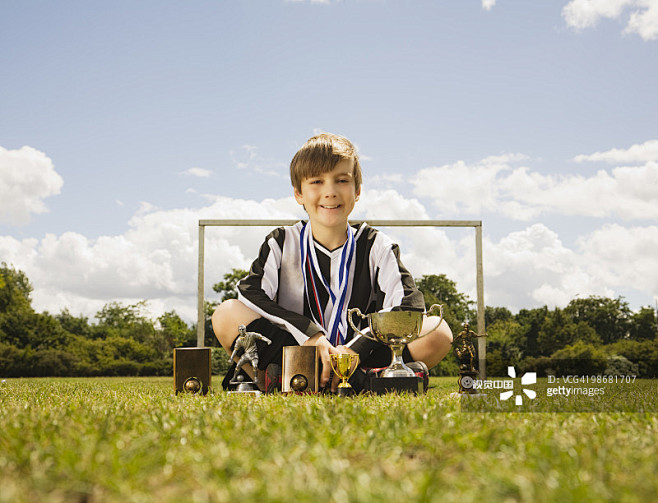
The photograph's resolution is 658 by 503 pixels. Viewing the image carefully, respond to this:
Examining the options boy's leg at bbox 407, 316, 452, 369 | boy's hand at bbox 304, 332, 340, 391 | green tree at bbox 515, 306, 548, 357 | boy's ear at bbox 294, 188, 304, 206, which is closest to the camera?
boy's hand at bbox 304, 332, 340, 391

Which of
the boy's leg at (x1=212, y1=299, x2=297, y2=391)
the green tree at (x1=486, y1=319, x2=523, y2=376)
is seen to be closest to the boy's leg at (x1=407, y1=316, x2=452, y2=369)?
the boy's leg at (x1=212, y1=299, x2=297, y2=391)

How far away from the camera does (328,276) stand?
4.29 m

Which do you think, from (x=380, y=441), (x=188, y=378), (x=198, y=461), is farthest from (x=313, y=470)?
(x=188, y=378)

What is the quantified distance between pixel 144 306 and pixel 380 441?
72.1 feet

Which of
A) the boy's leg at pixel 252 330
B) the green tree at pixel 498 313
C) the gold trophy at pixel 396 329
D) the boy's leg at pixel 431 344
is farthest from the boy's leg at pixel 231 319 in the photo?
the green tree at pixel 498 313

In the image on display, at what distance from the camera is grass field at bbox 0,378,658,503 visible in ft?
3.61

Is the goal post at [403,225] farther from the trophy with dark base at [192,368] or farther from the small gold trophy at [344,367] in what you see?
the small gold trophy at [344,367]

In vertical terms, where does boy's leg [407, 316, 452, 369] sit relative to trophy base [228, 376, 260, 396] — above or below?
above

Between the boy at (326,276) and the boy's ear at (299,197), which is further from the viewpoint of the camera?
the boy's ear at (299,197)

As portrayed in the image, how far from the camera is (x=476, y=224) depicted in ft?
21.0

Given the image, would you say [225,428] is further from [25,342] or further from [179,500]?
[25,342]

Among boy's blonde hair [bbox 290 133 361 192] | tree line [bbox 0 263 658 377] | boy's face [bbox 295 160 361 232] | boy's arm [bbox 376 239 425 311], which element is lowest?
tree line [bbox 0 263 658 377]

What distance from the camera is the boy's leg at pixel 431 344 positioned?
163 inches

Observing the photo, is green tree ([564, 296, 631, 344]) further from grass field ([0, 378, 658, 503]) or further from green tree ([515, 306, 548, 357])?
grass field ([0, 378, 658, 503])
